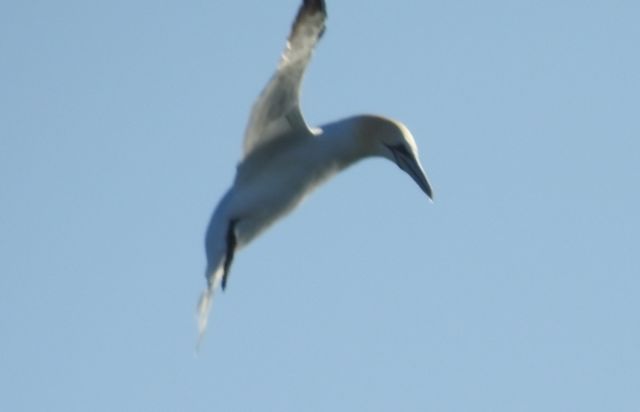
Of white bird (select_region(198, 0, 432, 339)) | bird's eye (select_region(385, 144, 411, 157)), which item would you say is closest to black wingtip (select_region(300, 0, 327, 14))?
white bird (select_region(198, 0, 432, 339))

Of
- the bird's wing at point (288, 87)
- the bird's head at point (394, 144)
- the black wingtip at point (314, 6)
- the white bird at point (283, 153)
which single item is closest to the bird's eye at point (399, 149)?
the bird's head at point (394, 144)

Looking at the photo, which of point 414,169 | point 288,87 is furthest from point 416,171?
point 288,87

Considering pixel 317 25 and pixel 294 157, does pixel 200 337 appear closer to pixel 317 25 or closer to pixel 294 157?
pixel 294 157

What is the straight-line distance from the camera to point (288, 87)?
14.7m

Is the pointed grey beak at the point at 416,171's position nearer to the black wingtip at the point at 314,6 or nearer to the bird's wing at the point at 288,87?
the bird's wing at the point at 288,87

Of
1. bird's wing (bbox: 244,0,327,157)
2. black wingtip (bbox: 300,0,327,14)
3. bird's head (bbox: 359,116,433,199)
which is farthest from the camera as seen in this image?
bird's head (bbox: 359,116,433,199)

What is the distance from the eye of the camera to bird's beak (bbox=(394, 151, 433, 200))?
615 inches

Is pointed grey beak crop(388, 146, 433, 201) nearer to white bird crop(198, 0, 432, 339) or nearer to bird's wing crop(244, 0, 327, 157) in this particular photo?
white bird crop(198, 0, 432, 339)

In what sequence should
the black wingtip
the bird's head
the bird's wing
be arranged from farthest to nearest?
1. the bird's head
2. the black wingtip
3. the bird's wing

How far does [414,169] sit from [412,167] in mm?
20

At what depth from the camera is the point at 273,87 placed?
48.0 feet

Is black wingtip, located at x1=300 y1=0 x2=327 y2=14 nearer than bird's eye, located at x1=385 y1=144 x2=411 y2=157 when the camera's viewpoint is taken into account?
Yes

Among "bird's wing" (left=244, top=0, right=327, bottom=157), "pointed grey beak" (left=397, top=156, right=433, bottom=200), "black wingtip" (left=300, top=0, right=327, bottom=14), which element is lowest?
"pointed grey beak" (left=397, top=156, right=433, bottom=200)

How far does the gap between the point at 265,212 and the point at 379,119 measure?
1.19 m
